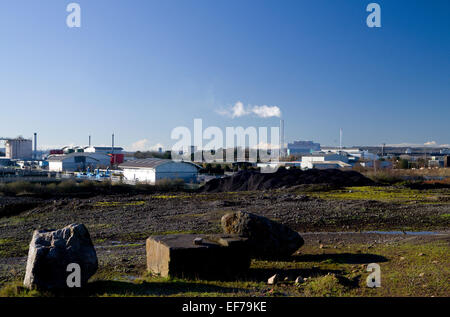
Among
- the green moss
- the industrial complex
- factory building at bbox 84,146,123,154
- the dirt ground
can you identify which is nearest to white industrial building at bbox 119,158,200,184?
the industrial complex

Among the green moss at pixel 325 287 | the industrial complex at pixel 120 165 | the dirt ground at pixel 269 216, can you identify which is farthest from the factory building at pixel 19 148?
the green moss at pixel 325 287

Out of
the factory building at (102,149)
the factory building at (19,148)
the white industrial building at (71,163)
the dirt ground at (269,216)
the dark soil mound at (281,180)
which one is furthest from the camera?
the factory building at (102,149)

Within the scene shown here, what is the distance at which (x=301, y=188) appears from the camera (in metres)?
42.7

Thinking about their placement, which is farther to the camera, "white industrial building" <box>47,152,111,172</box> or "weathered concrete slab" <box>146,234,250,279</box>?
"white industrial building" <box>47,152,111,172</box>

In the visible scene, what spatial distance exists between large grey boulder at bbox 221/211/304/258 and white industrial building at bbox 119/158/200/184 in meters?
35.8

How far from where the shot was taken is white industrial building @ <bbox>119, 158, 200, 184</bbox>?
5003cm

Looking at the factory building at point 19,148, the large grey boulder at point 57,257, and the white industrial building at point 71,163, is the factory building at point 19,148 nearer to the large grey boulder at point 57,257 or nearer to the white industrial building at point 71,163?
the white industrial building at point 71,163

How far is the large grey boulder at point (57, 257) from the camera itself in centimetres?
828

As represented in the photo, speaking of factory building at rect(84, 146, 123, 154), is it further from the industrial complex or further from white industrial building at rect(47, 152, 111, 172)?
white industrial building at rect(47, 152, 111, 172)

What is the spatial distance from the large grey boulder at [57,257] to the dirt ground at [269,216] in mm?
743

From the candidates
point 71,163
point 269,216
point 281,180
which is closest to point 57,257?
point 269,216

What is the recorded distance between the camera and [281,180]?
46781 millimetres

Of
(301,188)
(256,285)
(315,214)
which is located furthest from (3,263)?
(301,188)

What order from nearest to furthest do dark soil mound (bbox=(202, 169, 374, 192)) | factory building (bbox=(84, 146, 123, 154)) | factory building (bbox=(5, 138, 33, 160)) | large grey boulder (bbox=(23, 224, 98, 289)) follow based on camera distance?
1. large grey boulder (bbox=(23, 224, 98, 289))
2. dark soil mound (bbox=(202, 169, 374, 192))
3. factory building (bbox=(5, 138, 33, 160))
4. factory building (bbox=(84, 146, 123, 154))
